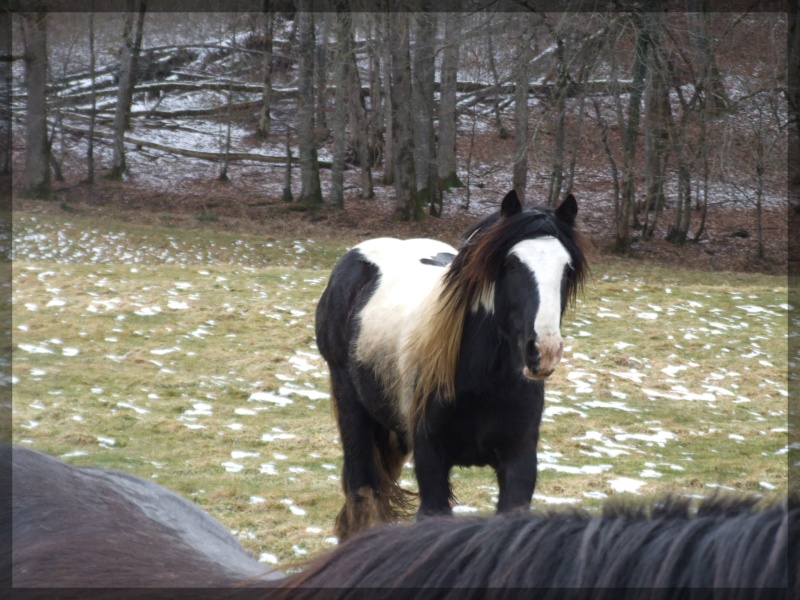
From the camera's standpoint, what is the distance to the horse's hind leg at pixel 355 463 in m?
4.55

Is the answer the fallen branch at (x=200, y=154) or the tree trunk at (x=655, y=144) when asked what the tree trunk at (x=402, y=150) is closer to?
the tree trunk at (x=655, y=144)

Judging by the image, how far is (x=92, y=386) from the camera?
7.62 metres

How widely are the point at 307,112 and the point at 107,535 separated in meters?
19.8

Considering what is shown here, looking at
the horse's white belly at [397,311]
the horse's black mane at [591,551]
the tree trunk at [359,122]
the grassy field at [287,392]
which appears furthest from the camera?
the tree trunk at [359,122]

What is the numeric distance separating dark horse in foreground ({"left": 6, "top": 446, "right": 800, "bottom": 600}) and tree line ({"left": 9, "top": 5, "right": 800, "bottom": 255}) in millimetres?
12436

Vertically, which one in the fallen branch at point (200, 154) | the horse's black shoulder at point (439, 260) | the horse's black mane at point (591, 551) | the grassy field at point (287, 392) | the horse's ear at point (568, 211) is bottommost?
the grassy field at point (287, 392)

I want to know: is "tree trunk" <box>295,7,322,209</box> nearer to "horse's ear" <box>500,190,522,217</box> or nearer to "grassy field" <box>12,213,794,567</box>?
"grassy field" <box>12,213,794,567</box>

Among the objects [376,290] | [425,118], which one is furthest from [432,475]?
[425,118]

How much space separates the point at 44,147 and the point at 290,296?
11.9 meters

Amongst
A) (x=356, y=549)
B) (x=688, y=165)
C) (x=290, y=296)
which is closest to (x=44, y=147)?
(x=290, y=296)

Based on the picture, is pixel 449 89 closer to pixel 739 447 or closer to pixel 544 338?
pixel 739 447

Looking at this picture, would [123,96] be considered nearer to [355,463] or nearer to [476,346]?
[355,463]

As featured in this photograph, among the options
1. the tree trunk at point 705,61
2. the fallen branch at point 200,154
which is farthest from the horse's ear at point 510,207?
the fallen branch at point 200,154

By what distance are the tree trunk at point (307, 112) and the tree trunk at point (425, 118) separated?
2650 mm
